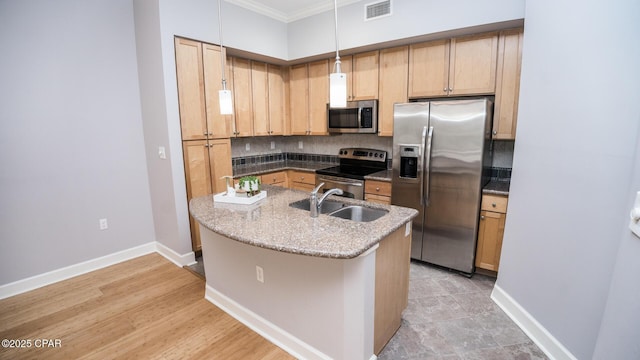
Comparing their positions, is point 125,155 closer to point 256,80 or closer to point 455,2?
point 256,80

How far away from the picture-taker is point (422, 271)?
10.3ft

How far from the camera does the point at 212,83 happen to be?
3.35m

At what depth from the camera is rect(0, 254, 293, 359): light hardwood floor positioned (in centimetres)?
206

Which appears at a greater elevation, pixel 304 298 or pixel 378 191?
pixel 378 191

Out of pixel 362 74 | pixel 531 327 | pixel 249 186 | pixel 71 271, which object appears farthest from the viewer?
pixel 362 74

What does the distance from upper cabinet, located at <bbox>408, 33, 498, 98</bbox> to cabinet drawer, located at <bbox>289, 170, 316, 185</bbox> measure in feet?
5.63

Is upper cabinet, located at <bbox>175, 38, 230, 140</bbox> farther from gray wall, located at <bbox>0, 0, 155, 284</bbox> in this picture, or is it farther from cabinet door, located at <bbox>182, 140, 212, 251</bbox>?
gray wall, located at <bbox>0, 0, 155, 284</bbox>

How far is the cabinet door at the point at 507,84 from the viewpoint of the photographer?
2.80 meters

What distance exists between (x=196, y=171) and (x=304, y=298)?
216cm

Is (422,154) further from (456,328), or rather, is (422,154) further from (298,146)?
(298,146)

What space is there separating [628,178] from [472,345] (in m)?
1.39

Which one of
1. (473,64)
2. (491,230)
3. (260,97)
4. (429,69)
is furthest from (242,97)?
(491,230)

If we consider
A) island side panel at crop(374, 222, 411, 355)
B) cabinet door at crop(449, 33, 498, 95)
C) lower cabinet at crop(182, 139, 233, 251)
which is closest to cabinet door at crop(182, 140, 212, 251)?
lower cabinet at crop(182, 139, 233, 251)

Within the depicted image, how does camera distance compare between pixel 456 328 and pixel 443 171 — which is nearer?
pixel 456 328
